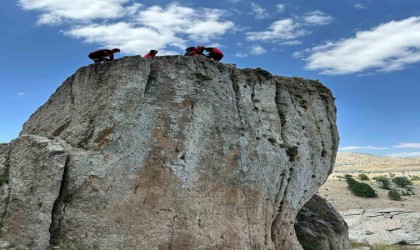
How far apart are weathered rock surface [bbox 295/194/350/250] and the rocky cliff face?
3.93 metres

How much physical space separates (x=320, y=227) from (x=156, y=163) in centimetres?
1129

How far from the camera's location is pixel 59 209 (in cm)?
1295

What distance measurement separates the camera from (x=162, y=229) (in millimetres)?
13820

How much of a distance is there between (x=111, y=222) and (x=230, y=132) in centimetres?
529

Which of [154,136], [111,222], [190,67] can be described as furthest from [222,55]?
[111,222]

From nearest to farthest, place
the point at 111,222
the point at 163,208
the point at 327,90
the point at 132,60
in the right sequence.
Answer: the point at 111,222 < the point at 163,208 < the point at 132,60 < the point at 327,90

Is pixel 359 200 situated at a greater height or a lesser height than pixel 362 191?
lesser

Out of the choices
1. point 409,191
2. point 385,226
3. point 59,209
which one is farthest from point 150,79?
point 409,191

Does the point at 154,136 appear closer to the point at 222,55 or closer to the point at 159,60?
the point at 159,60

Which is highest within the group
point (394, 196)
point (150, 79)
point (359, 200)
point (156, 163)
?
point (150, 79)

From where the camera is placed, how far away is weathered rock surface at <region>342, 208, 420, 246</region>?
35.4 m

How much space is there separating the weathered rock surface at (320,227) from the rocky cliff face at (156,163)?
155 inches

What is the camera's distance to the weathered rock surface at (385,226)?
35.4 m

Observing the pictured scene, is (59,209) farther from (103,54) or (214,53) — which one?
(214,53)
